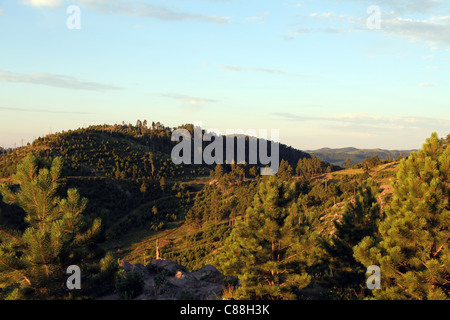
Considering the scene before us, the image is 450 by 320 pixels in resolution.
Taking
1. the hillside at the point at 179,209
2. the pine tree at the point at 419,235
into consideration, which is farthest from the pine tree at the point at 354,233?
the pine tree at the point at 419,235

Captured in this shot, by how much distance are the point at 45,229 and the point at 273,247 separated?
33.9 feet

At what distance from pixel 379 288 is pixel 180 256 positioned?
49.3 metres

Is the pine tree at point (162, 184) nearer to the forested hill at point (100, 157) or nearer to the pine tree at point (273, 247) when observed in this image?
the forested hill at point (100, 157)

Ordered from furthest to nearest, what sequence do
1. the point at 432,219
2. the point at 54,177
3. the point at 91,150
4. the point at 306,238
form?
1. the point at 91,150
2. the point at 306,238
3. the point at 432,219
4. the point at 54,177

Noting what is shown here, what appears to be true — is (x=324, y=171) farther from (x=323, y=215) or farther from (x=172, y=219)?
(x=172, y=219)

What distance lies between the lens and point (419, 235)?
37.3ft

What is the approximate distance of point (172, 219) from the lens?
276 ft

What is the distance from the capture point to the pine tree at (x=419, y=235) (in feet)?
36.7

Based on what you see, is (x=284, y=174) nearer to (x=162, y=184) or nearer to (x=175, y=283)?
(x=162, y=184)

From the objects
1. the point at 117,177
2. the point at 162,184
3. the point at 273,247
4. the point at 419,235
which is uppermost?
the point at 419,235

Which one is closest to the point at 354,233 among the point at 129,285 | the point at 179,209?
the point at 129,285

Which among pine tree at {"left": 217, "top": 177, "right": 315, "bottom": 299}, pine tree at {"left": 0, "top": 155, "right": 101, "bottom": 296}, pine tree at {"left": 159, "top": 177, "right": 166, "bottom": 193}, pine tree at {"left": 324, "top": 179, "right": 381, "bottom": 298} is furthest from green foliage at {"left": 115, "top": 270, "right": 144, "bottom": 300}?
pine tree at {"left": 159, "top": 177, "right": 166, "bottom": 193}
